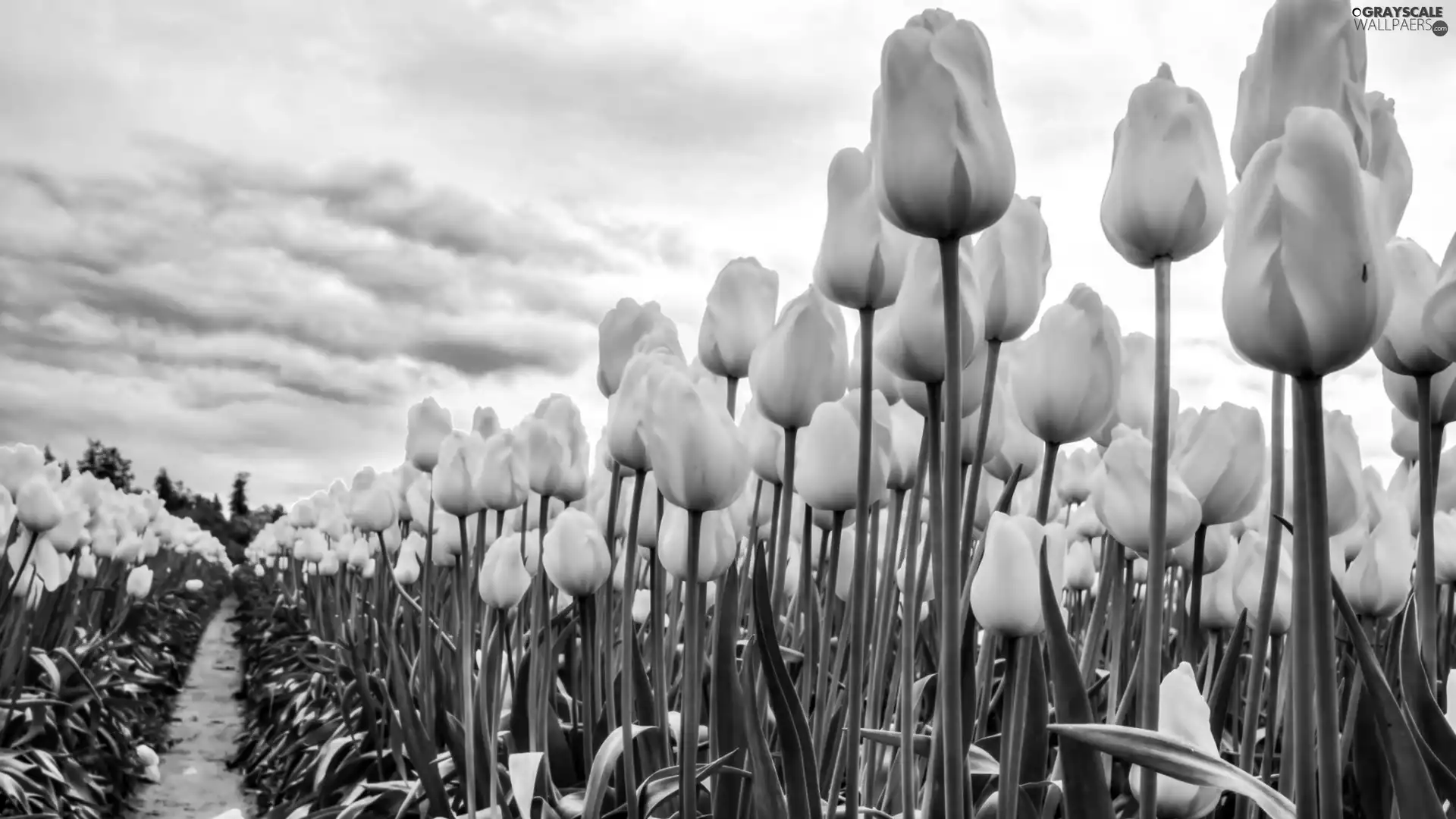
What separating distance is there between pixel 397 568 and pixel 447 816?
3543 millimetres

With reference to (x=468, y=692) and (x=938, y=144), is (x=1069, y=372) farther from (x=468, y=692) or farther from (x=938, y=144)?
(x=468, y=692)

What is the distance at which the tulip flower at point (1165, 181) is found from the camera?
1.26 metres

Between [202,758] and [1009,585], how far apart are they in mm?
6780

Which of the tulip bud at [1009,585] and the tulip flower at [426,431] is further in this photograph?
the tulip flower at [426,431]

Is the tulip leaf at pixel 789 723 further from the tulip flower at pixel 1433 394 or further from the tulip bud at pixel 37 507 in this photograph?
the tulip bud at pixel 37 507

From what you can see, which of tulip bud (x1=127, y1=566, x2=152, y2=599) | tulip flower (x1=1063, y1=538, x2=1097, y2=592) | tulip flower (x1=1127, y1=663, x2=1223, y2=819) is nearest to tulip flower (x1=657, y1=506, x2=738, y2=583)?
tulip flower (x1=1127, y1=663, x2=1223, y2=819)

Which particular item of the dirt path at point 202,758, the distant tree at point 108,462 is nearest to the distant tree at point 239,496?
the distant tree at point 108,462

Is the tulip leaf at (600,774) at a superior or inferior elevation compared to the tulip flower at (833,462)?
inferior

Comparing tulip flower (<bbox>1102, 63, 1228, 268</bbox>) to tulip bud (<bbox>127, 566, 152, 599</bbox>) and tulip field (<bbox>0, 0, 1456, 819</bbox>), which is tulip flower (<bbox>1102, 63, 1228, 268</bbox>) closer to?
tulip field (<bbox>0, 0, 1456, 819</bbox>)

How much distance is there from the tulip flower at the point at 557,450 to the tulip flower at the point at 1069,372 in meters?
1.22

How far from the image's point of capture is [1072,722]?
50.9 inches

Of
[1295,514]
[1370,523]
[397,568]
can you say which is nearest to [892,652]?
[1370,523]

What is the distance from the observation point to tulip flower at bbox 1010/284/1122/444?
1.47 meters

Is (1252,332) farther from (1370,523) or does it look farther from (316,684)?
(316,684)
